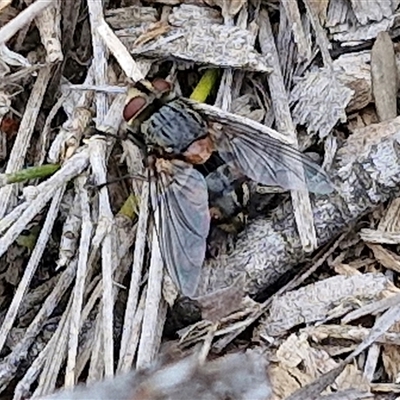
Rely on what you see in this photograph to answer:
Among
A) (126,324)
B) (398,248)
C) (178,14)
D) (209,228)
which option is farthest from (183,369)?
(178,14)

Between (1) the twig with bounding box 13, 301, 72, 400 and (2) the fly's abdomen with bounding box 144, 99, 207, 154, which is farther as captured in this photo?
(2) the fly's abdomen with bounding box 144, 99, 207, 154

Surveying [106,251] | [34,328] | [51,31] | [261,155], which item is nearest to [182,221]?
[106,251]

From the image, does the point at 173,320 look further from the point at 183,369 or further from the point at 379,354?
the point at 379,354

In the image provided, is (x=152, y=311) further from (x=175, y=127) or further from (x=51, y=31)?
(x=51, y=31)

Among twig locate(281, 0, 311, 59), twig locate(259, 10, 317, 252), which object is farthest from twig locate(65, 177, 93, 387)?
twig locate(281, 0, 311, 59)

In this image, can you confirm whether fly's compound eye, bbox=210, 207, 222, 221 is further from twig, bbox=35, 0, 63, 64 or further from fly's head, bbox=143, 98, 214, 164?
twig, bbox=35, 0, 63, 64

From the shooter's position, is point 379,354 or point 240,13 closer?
point 379,354

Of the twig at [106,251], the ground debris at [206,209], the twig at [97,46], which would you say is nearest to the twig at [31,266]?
the ground debris at [206,209]
